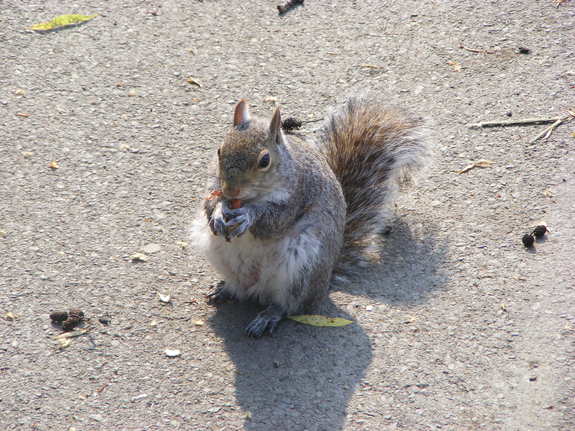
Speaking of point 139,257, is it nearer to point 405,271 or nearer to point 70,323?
point 70,323

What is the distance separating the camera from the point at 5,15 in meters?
3.94

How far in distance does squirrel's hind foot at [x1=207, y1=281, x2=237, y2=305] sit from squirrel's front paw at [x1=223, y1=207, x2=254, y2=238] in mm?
398

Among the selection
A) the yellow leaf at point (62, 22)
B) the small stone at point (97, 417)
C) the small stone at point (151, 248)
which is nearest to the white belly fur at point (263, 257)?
the small stone at point (151, 248)

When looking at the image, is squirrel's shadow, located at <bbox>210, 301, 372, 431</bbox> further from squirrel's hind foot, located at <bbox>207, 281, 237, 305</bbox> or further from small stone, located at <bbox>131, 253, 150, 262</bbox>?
small stone, located at <bbox>131, 253, 150, 262</bbox>

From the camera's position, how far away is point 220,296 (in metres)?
2.54

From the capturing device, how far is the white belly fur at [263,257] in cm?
Answer: 232

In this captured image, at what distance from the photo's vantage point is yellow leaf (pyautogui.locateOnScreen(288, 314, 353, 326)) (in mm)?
2459

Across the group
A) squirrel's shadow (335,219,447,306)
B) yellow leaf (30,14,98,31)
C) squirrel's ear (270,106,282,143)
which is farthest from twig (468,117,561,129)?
yellow leaf (30,14,98,31)

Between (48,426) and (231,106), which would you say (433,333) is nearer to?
(48,426)

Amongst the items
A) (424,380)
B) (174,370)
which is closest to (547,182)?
(424,380)

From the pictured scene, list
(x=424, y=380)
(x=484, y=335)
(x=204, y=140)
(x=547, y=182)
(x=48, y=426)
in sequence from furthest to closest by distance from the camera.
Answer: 1. (x=204, y=140)
2. (x=547, y=182)
3. (x=484, y=335)
4. (x=424, y=380)
5. (x=48, y=426)

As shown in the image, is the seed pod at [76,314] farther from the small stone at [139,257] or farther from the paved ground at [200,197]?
the small stone at [139,257]

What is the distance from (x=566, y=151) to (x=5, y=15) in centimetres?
290

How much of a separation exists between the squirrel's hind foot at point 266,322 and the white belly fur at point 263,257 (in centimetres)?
3
